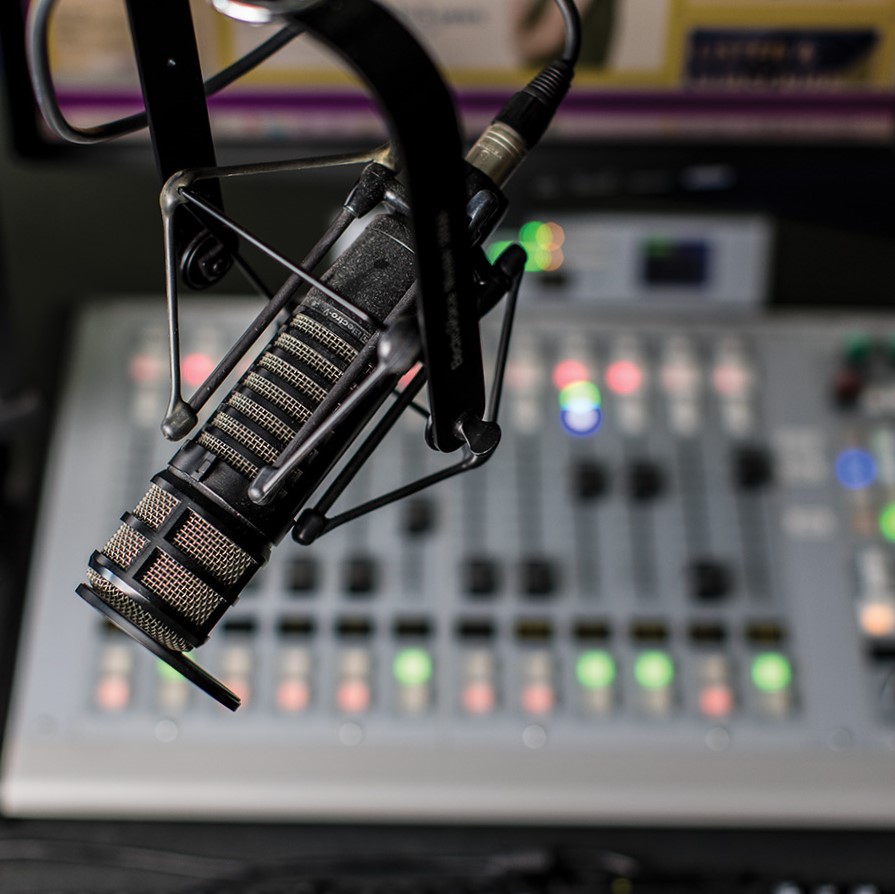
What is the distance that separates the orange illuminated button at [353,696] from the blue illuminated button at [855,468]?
325 mm

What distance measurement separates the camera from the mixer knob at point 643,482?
0.77m

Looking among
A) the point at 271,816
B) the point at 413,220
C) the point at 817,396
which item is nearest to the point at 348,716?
the point at 271,816

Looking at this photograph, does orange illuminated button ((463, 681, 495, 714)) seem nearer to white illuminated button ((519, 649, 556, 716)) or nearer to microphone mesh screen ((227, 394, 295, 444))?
white illuminated button ((519, 649, 556, 716))

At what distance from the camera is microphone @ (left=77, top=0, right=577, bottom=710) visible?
32 centimetres

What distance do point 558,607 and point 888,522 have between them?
21 cm

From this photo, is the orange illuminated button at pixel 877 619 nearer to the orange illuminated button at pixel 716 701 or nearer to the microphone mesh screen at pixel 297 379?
the orange illuminated button at pixel 716 701

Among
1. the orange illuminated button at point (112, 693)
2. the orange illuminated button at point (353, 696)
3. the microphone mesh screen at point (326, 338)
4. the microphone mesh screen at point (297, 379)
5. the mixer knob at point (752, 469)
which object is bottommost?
the orange illuminated button at point (112, 693)

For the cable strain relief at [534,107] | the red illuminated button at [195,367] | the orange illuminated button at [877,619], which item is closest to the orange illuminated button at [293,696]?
the red illuminated button at [195,367]

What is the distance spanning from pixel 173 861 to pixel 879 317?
0.58 metres

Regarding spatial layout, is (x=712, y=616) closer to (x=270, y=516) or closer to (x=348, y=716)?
(x=348, y=716)

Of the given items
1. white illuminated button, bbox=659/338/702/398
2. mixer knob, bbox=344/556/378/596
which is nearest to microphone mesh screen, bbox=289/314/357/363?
mixer knob, bbox=344/556/378/596

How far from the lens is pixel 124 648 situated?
0.71m

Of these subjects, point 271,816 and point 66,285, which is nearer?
point 271,816

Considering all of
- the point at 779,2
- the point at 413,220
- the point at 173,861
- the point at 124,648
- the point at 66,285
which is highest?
the point at 779,2
